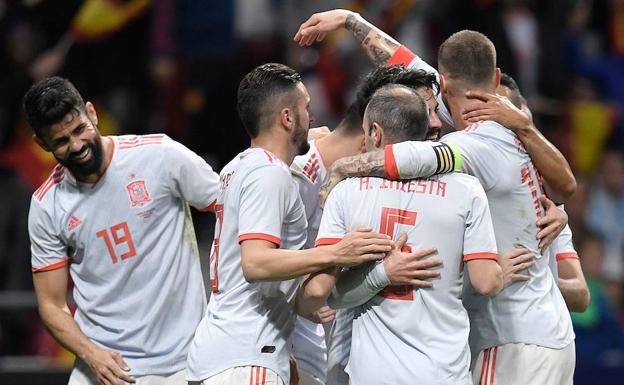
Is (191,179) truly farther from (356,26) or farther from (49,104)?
(356,26)

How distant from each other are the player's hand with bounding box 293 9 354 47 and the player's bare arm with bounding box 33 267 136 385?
161 centimetres

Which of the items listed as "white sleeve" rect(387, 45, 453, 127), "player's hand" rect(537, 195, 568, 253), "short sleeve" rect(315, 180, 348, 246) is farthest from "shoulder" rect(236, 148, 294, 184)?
"player's hand" rect(537, 195, 568, 253)

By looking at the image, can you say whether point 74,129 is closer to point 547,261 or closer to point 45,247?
point 45,247

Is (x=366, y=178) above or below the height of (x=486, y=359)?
above

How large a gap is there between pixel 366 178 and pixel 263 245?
0.50 meters

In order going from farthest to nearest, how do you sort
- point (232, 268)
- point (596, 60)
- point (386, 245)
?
point (596, 60)
point (232, 268)
point (386, 245)

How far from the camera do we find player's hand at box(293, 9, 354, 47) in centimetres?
586

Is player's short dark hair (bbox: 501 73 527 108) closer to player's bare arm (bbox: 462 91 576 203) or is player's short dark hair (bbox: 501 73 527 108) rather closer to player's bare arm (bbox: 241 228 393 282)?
player's bare arm (bbox: 462 91 576 203)

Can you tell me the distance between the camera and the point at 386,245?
4.77m

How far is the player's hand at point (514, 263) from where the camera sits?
5148mm

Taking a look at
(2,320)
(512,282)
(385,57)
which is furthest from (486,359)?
(2,320)

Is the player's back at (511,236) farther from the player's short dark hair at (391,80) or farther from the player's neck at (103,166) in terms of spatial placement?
the player's neck at (103,166)

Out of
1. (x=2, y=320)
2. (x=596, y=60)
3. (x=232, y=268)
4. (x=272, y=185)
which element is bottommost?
(x=2, y=320)

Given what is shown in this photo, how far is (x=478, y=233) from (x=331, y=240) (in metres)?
0.58
